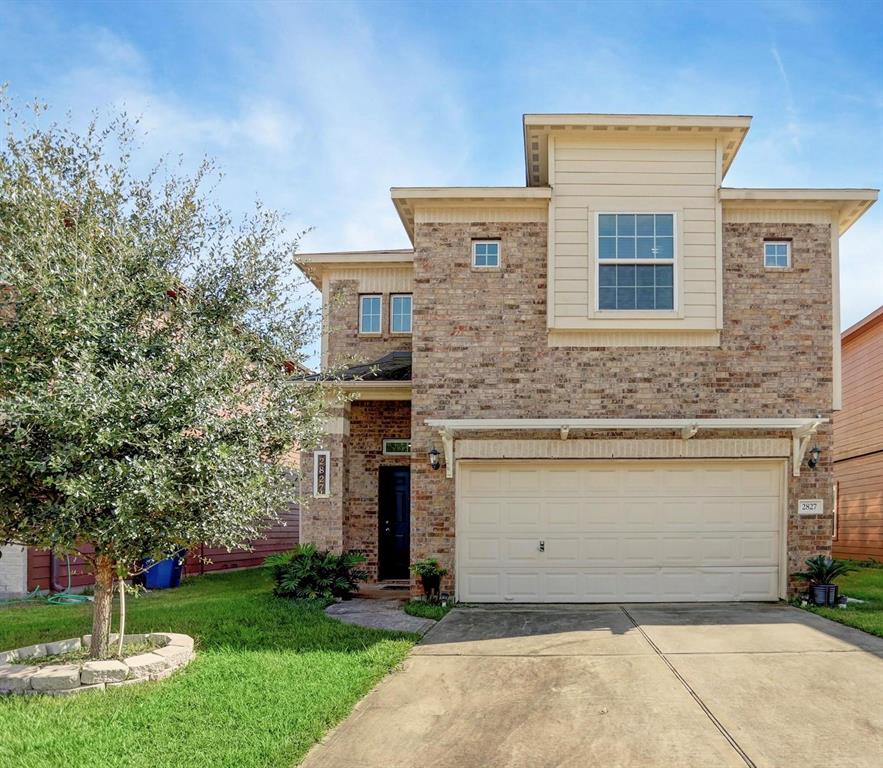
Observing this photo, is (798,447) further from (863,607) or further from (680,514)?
(863,607)

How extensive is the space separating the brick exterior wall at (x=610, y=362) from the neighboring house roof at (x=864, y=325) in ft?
22.5

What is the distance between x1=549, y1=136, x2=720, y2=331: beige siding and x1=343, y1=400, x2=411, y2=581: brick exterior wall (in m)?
4.21

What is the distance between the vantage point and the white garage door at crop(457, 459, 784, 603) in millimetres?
11281

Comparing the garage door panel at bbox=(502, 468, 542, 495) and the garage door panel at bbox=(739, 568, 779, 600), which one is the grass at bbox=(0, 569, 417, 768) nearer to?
the garage door panel at bbox=(502, 468, 542, 495)

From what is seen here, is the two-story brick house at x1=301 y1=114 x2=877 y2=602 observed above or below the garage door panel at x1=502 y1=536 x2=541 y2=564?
above

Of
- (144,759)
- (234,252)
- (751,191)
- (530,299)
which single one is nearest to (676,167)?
(751,191)

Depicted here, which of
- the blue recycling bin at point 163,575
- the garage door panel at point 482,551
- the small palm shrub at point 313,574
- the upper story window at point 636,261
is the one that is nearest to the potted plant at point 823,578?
the upper story window at point 636,261

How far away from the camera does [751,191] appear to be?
37.1ft

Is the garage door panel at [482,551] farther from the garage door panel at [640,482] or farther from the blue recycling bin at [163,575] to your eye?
the blue recycling bin at [163,575]

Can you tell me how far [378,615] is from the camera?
10266 millimetres

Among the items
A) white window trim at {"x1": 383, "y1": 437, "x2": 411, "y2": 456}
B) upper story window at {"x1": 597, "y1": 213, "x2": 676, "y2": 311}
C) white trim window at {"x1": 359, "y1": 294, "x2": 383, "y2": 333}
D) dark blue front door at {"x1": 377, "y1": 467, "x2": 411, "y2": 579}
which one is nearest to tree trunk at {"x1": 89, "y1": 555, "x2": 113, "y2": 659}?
dark blue front door at {"x1": 377, "y1": 467, "x2": 411, "y2": 579}

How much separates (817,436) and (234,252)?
8.77 metres

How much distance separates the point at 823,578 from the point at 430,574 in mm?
5559

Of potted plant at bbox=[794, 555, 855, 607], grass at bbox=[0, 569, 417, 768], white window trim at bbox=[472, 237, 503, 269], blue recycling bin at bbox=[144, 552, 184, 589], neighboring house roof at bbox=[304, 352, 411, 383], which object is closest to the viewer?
grass at bbox=[0, 569, 417, 768]
